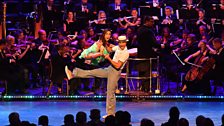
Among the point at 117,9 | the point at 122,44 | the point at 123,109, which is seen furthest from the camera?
the point at 117,9

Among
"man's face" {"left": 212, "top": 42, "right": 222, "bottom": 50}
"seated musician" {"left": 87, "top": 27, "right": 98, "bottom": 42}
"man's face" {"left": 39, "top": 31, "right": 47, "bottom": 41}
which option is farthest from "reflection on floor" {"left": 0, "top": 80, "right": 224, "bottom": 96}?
"seated musician" {"left": 87, "top": 27, "right": 98, "bottom": 42}

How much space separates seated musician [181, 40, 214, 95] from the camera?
567 inches

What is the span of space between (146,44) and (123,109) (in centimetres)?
187

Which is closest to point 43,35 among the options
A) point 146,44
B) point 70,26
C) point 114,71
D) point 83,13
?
point 70,26

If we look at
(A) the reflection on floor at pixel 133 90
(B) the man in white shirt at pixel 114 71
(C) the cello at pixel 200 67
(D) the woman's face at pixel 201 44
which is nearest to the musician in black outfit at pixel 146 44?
(A) the reflection on floor at pixel 133 90

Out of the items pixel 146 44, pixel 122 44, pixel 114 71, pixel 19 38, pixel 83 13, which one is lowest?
pixel 114 71

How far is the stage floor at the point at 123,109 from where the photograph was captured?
11.7m

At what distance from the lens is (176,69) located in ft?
48.9

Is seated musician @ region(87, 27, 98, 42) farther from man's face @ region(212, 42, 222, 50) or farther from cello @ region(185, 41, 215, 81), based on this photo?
man's face @ region(212, 42, 222, 50)

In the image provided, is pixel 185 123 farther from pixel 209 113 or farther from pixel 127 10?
pixel 127 10

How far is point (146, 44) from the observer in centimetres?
1384

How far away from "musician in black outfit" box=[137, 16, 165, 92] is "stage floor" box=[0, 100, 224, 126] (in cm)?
85

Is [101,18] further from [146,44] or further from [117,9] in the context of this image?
[146,44]

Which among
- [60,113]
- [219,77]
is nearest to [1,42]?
[60,113]
